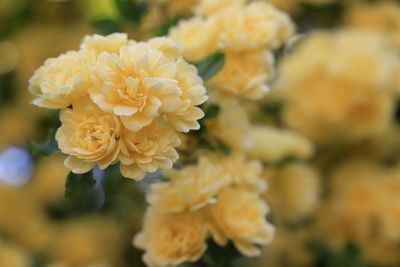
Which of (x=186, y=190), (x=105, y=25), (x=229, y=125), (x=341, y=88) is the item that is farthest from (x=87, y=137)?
(x=341, y=88)

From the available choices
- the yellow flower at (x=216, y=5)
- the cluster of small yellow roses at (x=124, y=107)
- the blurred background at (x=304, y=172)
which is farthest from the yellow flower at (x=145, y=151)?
the blurred background at (x=304, y=172)

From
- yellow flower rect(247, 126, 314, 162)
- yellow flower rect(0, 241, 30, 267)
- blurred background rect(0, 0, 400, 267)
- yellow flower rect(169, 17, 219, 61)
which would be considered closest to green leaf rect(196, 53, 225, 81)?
yellow flower rect(169, 17, 219, 61)

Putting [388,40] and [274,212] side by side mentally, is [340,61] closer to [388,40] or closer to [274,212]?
[388,40]

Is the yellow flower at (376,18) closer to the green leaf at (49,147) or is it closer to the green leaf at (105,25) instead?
the green leaf at (105,25)

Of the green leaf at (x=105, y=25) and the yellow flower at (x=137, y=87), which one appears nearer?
the yellow flower at (x=137, y=87)

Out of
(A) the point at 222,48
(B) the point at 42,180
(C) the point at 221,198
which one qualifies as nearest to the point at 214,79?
(A) the point at 222,48

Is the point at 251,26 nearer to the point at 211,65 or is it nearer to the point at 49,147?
the point at 211,65
